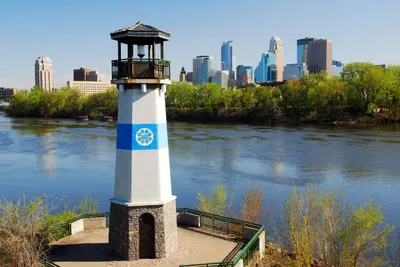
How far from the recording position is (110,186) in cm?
3394

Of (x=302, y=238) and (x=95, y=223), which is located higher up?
(x=302, y=238)

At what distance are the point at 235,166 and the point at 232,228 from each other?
24082 millimetres

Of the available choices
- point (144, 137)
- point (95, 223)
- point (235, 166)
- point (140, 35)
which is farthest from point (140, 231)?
point (235, 166)

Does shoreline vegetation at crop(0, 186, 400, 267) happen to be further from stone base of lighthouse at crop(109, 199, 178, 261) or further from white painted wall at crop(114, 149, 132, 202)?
white painted wall at crop(114, 149, 132, 202)

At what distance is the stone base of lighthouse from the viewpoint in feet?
50.3

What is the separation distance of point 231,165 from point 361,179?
1299 cm

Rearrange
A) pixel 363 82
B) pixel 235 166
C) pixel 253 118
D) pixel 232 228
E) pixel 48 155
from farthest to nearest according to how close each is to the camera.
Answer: pixel 253 118, pixel 363 82, pixel 48 155, pixel 235 166, pixel 232 228

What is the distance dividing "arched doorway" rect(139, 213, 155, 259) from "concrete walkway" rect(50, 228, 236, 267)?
30cm

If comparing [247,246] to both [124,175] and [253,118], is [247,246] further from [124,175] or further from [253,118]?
[253,118]

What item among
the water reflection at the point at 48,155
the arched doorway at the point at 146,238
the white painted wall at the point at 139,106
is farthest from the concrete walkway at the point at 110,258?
the water reflection at the point at 48,155

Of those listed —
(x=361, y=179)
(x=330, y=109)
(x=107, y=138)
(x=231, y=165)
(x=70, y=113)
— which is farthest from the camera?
(x=70, y=113)

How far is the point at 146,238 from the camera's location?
1561 cm

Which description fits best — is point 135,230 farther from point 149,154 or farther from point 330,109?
point 330,109

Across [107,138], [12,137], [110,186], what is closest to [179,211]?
[110,186]
